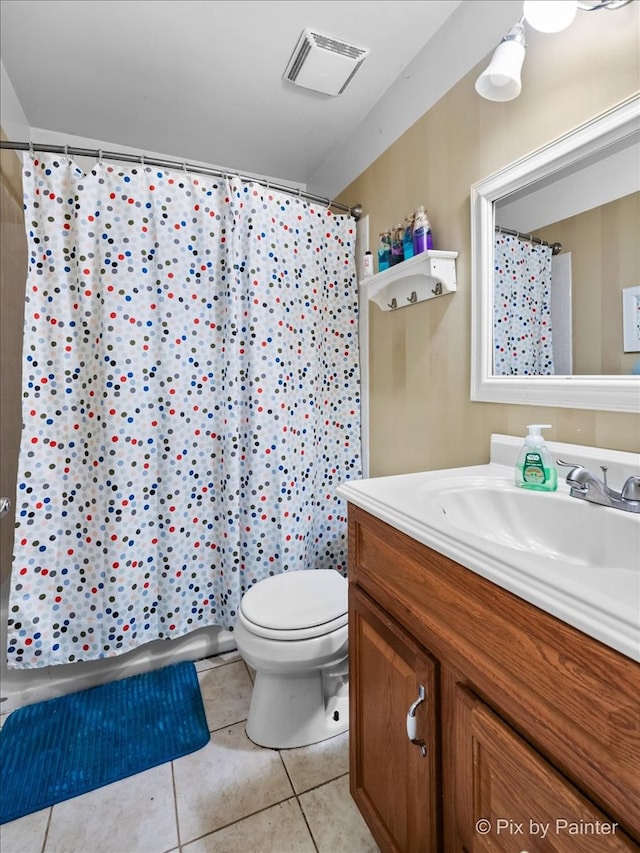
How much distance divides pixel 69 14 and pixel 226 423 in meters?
1.38

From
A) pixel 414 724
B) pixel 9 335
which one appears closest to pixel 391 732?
pixel 414 724

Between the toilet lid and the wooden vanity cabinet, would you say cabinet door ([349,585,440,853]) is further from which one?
the toilet lid

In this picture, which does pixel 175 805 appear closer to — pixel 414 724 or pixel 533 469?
pixel 414 724

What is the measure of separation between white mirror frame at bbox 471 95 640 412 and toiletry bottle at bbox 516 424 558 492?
0.40 ft

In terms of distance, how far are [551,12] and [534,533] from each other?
3.64 feet

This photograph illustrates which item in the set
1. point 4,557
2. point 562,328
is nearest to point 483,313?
point 562,328

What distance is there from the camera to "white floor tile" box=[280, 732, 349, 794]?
123 cm

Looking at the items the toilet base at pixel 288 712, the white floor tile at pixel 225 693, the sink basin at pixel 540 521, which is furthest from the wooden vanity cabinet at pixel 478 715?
the white floor tile at pixel 225 693

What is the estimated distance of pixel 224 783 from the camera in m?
1.22

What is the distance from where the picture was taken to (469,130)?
1284 mm

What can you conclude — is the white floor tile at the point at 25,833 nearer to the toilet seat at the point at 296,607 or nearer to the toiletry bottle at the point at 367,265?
the toilet seat at the point at 296,607

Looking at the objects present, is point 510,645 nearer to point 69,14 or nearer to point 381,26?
point 381,26

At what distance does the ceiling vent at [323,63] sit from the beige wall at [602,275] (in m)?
1.01

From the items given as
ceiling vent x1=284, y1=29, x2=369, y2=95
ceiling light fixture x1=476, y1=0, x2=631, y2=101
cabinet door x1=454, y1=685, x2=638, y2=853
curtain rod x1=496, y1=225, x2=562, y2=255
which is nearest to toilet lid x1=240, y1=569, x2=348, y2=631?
cabinet door x1=454, y1=685, x2=638, y2=853
